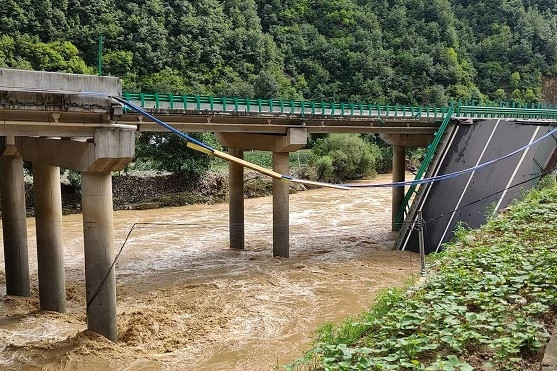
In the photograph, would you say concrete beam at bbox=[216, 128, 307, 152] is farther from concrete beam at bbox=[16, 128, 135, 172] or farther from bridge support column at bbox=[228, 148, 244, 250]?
concrete beam at bbox=[16, 128, 135, 172]

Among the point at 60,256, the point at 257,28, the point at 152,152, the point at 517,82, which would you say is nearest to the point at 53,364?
the point at 60,256

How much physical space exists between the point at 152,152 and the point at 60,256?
2562cm

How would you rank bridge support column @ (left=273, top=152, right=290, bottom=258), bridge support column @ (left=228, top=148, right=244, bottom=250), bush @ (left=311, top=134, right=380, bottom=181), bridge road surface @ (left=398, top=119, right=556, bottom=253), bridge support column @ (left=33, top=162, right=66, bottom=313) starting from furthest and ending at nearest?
bush @ (left=311, top=134, right=380, bottom=181), bridge support column @ (left=228, top=148, right=244, bottom=250), bridge support column @ (left=273, top=152, right=290, bottom=258), bridge road surface @ (left=398, top=119, right=556, bottom=253), bridge support column @ (left=33, top=162, right=66, bottom=313)

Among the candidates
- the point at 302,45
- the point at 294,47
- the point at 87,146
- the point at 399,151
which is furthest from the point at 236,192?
the point at 302,45

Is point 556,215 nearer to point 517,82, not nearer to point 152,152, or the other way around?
point 152,152

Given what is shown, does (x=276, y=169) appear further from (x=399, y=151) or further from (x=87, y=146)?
(x=87, y=146)

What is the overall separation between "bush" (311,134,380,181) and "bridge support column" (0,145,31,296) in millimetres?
33722

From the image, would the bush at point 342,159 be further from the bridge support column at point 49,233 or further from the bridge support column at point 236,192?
the bridge support column at point 49,233

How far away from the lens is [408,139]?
30.8 meters

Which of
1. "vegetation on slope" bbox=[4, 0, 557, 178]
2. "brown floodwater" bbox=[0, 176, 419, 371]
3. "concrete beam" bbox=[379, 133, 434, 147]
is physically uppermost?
"vegetation on slope" bbox=[4, 0, 557, 178]

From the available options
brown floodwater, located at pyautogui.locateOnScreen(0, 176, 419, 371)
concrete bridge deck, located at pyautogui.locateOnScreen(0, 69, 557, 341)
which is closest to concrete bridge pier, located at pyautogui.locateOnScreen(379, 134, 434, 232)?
brown floodwater, located at pyautogui.locateOnScreen(0, 176, 419, 371)

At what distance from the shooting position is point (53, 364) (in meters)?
12.0

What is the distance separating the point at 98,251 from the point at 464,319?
8.71 meters

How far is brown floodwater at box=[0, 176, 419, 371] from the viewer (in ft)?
41.8
